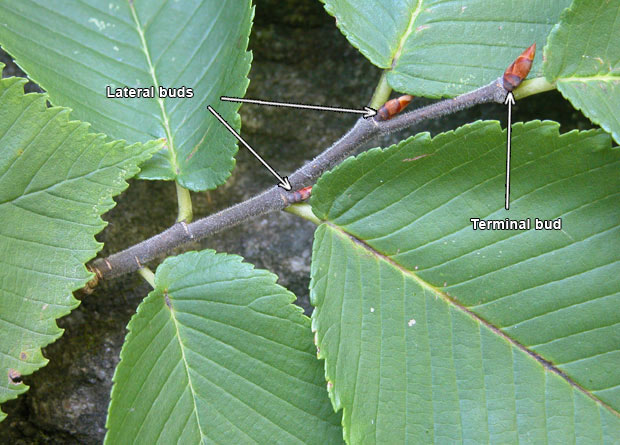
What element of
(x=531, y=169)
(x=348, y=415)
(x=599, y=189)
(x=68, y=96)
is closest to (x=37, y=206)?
(x=68, y=96)

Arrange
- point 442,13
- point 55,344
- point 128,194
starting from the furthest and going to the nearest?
point 128,194 → point 55,344 → point 442,13

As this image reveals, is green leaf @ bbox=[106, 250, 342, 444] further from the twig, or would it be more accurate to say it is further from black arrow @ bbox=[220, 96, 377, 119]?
black arrow @ bbox=[220, 96, 377, 119]

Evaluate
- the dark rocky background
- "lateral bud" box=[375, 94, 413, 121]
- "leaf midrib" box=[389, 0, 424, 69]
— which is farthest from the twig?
the dark rocky background

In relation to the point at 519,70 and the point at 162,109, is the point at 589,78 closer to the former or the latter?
the point at 519,70

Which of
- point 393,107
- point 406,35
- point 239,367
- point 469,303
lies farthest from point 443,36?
point 239,367

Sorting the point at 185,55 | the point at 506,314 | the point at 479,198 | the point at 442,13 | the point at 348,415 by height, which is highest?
the point at 442,13

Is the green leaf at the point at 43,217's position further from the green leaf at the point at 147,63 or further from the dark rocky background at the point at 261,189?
the dark rocky background at the point at 261,189

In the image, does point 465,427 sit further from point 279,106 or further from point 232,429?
point 279,106
